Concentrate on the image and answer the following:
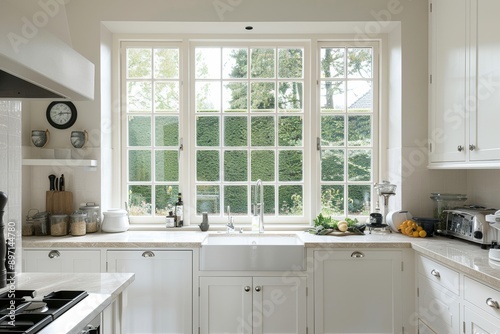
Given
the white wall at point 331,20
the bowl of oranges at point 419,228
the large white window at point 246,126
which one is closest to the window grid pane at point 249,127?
the large white window at point 246,126

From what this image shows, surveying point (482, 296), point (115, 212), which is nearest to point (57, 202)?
point (115, 212)

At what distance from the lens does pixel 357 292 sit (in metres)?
2.66

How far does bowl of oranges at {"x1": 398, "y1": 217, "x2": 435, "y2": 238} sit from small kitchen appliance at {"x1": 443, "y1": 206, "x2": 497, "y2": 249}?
0.10 metres

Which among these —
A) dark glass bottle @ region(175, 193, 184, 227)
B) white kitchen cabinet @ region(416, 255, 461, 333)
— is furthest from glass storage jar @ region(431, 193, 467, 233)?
dark glass bottle @ region(175, 193, 184, 227)

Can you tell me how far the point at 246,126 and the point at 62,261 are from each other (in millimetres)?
1756

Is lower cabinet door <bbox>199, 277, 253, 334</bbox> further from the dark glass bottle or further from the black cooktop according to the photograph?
the black cooktop

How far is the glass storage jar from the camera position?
285 centimetres

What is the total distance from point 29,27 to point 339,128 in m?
2.76

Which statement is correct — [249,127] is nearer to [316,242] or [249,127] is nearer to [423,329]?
[316,242]

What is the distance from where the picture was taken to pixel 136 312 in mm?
2668

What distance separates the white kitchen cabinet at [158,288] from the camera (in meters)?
2.66

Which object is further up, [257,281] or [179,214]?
[179,214]

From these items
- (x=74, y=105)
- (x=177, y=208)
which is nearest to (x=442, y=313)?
(x=177, y=208)

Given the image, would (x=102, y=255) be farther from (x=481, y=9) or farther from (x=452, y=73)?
(x=481, y=9)
